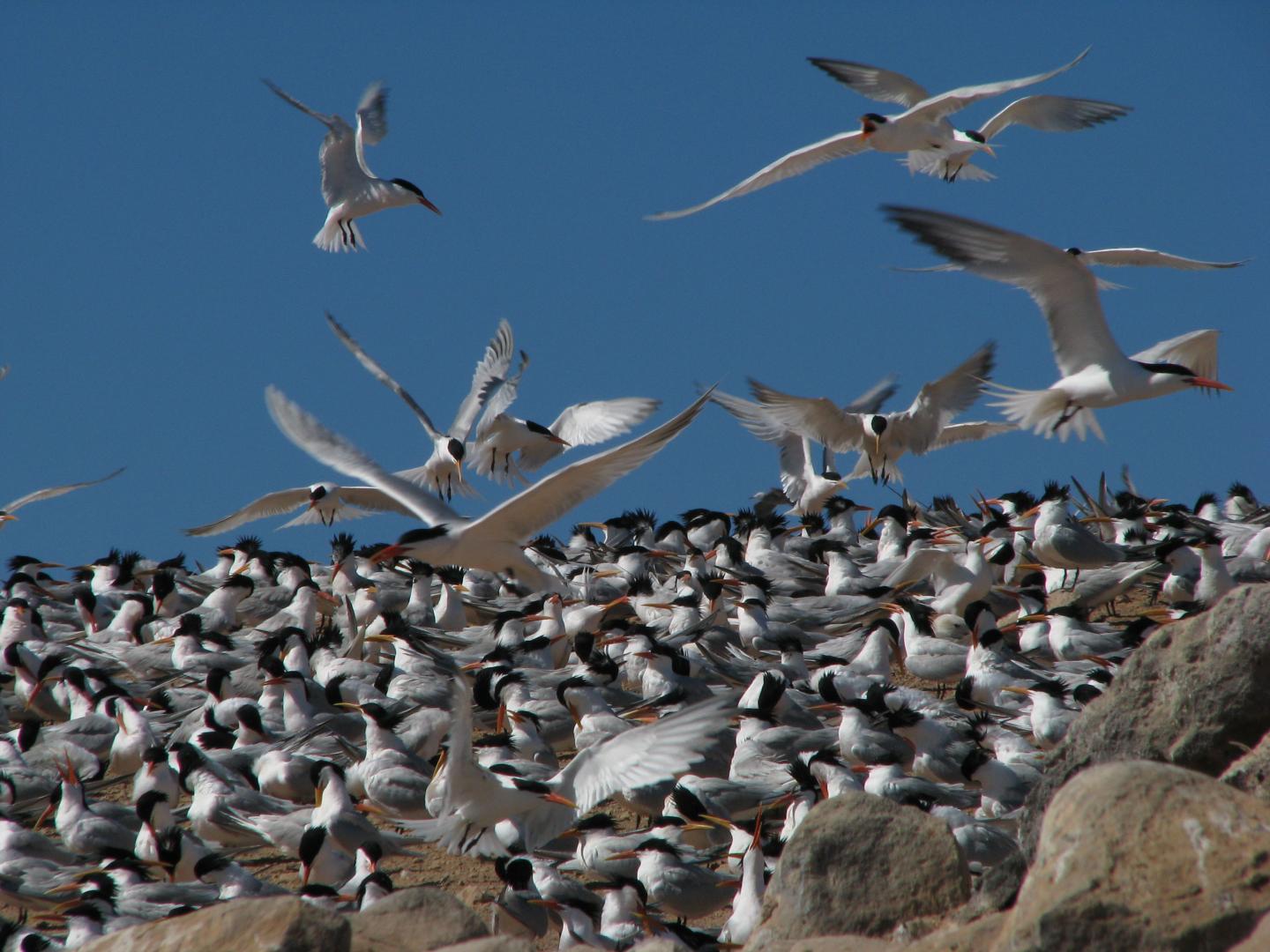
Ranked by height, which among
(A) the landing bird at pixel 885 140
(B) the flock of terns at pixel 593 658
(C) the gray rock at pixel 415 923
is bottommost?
(C) the gray rock at pixel 415 923

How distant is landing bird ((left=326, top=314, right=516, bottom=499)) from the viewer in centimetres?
1497

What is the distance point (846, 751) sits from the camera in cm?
1040

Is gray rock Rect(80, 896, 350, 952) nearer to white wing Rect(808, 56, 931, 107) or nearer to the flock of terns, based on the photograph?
the flock of terns

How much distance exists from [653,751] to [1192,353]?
7500 millimetres

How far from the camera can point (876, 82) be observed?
1479 cm

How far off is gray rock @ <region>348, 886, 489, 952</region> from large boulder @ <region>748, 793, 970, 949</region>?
1133mm

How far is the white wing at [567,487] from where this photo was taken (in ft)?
29.2

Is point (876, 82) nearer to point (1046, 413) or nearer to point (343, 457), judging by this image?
point (1046, 413)

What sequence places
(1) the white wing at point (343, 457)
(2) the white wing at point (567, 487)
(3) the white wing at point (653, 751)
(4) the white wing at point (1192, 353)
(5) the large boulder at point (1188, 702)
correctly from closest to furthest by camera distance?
(5) the large boulder at point (1188, 702), (3) the white wing at point (653, 751), (2) the white wing at point (567, 487), (1) the white wing at point (343, 457), (4) the white wing at point (1192, 353)

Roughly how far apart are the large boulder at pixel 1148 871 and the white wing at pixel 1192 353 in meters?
9.57

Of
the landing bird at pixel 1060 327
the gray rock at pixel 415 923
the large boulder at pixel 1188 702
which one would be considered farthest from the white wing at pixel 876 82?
the gray rock at pixel 415 923

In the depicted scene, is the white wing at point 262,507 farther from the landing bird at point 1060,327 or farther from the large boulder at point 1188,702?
the large boulder at point 1188,702

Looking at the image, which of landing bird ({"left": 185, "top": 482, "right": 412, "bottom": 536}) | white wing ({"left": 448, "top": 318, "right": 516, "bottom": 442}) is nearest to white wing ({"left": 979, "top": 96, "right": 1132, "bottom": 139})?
white wing ({"left": 448, "top": 318, "right": 516, "bottom": 442})

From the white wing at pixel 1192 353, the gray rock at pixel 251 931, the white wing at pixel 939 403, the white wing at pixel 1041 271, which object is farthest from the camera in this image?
the white wing at pixel 939 403
